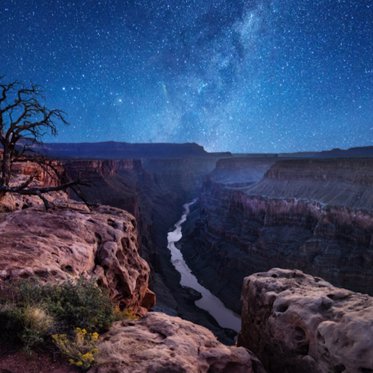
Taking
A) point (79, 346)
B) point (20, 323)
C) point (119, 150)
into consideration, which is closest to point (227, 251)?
point (79, 346)

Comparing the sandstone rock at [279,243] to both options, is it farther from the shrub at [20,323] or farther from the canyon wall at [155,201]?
the shrub at [20,323]

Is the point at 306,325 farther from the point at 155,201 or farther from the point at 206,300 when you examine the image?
the point at 155,201

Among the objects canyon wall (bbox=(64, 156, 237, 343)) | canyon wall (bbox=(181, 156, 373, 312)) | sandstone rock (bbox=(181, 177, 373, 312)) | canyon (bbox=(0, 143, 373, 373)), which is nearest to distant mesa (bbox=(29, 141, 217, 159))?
canyon wall (bbox=(64, 156, 237, 343))

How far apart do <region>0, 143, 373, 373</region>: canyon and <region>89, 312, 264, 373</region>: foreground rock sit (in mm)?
30

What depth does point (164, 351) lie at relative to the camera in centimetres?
532

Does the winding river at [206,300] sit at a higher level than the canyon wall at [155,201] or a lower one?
lower

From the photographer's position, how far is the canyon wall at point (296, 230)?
29.5 meters

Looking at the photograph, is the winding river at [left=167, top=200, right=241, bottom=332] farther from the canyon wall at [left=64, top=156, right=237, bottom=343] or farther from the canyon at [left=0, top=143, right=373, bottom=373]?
the canyon wall at [left=64, top=156, right=237, bottom=343]

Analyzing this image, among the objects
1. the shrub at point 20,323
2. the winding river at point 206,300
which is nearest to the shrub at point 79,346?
the shrub at point 20,323

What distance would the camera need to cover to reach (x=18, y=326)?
4.93 m

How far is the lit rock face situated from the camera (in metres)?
7.05

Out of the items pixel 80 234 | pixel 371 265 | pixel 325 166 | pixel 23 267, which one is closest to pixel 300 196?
pixel 325 166

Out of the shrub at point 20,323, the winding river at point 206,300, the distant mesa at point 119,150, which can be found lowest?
the winding river at point 206,300

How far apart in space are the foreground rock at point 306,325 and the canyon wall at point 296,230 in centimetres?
2256
